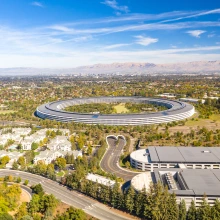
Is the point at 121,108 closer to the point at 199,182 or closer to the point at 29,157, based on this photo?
the point at 29,157

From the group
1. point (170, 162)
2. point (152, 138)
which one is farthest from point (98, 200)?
point (152, 138)

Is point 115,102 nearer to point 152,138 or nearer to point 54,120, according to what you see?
point 54,120

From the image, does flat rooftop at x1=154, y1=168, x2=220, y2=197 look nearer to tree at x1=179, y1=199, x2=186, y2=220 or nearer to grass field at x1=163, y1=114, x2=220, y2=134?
tree at x1=179, y1=199, x2=186, y2=220

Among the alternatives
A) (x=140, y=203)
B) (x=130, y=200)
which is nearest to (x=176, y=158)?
(x=140, y=203)

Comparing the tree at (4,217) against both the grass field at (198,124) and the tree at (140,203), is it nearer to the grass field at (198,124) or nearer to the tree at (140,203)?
the tree at (140,203)

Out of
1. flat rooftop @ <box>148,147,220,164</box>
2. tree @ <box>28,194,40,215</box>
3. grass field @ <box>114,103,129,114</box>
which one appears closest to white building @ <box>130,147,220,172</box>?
flat rooftop @ <box>148,147,220,164</box>
